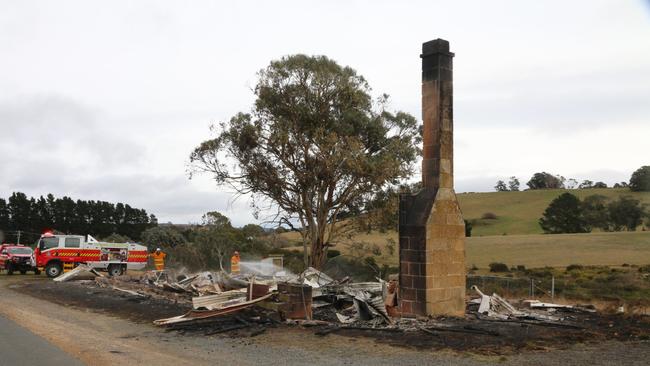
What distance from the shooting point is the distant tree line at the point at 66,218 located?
71000 millimetres

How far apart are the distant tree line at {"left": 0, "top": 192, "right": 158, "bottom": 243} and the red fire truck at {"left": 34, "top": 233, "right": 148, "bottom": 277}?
3479 cm

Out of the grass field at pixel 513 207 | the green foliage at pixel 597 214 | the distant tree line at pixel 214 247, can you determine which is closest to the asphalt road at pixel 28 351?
the distant tree line at pixel 214 247

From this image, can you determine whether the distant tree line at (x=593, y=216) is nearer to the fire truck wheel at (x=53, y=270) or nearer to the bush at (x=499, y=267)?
the bush at (x=499, y=267)

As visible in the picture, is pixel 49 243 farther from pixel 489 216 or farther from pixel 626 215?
pixel 489 216

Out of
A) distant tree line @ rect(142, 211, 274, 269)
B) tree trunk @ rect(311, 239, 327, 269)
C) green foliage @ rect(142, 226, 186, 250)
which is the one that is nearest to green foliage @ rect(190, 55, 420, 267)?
tree trunk @ rect(311, 239, 327, 269)

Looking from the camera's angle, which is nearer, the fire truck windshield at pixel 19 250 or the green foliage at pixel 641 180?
the fire truck windshield at pixel 19 250

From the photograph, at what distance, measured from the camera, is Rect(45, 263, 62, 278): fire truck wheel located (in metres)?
32.2

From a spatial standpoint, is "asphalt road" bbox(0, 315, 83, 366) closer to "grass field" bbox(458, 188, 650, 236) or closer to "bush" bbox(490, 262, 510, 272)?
"bush" bbox(490, 262, 510, 272)

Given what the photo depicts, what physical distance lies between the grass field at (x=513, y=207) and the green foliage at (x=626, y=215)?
15.3ft

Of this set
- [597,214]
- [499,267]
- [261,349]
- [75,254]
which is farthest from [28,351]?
[597,214]

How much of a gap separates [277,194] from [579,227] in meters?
58.3

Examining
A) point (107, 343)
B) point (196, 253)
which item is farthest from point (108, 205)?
point (107, 343)

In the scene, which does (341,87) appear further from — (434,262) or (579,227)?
(579,227)

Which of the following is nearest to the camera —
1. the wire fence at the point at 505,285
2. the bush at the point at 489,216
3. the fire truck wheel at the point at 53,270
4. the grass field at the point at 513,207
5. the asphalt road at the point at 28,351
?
the asphalt road at the point at 28,351
